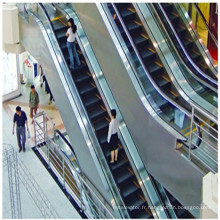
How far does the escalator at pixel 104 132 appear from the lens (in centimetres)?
906

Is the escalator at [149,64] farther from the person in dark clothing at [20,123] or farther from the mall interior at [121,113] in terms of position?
the person in dark clothing at [20,123]

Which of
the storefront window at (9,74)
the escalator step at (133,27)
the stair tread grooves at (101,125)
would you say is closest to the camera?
the stair tread grooves at (101,125)

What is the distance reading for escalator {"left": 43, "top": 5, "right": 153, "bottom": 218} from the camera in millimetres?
9062

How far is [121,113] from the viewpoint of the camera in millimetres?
9266

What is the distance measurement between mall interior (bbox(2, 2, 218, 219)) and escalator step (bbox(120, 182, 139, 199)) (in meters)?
0.02

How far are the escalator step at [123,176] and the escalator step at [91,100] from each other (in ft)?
4.52

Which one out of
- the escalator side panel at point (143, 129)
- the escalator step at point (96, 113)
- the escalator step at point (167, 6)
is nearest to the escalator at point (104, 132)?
the escalator step at point (96, 113)

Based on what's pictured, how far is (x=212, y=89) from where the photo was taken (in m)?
8.55

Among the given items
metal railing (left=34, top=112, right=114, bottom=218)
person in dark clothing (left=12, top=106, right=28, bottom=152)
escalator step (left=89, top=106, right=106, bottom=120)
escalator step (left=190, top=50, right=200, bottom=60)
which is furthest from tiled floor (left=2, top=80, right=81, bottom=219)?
escalator step (left=190, top=50, right=200, bottom=60)

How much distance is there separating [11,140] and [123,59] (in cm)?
374

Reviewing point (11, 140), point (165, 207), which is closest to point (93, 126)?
point (165, 207)

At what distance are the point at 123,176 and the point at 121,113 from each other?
3.74 ft

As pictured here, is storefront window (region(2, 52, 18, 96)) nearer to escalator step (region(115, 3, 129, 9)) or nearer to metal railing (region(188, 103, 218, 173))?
escalator step (region(115, 3, 129, 9))

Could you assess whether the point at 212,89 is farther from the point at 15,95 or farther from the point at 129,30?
the point at 15,95
